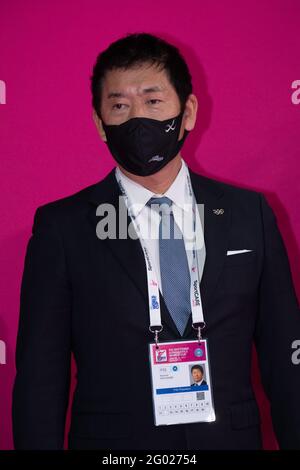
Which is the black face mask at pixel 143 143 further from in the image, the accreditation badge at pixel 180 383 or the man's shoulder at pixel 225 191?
the accreditation badge at pixel 180 383

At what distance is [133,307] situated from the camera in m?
2.09

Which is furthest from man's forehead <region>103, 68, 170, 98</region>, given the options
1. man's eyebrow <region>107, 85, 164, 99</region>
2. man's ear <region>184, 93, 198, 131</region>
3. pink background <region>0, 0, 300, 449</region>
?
pink background <region>0, 0, 300, 449</region>

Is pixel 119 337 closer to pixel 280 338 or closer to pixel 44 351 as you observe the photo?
pixel 44 351

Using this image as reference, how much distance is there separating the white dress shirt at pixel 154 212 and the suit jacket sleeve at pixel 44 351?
0.24 meters

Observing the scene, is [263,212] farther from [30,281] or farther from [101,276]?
[30,281]

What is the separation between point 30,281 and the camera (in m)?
2.15

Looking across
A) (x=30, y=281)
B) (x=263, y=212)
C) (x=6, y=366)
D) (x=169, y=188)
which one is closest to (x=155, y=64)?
(x=169, y=188)

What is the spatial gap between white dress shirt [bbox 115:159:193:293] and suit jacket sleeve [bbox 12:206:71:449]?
24 centimetres

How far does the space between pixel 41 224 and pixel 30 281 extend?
0.16m

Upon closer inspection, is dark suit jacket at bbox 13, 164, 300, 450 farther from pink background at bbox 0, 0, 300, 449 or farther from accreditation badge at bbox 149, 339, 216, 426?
pink background at bbox 0, 0, 300, 449

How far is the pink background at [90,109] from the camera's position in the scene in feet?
8.80

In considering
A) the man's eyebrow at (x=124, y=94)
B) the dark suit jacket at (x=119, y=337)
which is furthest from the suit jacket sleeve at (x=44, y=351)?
the man's eyebrow at (x=124, y=94)

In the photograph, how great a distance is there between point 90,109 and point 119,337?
37.2 inches

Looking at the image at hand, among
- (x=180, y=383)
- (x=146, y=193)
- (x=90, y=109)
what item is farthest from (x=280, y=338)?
(x=90, y=109)
